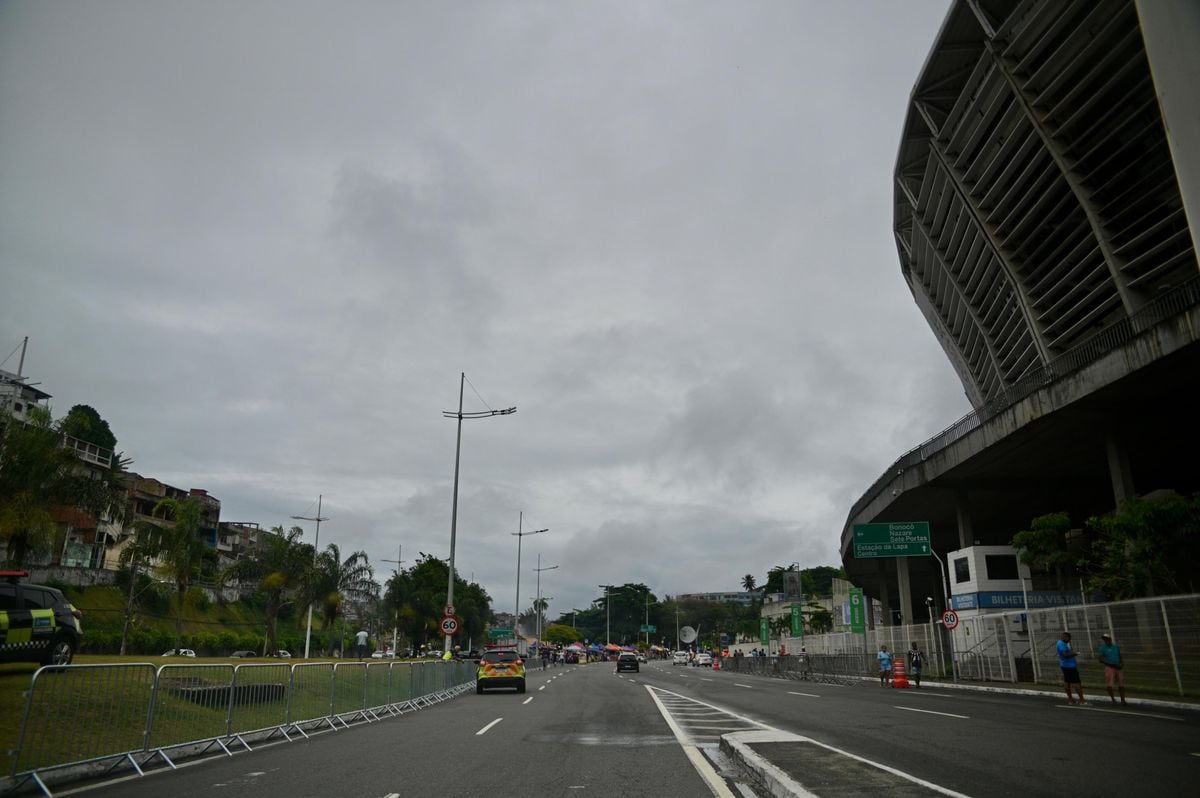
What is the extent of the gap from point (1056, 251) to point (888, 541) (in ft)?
54.2

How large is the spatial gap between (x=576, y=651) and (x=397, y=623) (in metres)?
26.2

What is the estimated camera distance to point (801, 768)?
8.61 metres

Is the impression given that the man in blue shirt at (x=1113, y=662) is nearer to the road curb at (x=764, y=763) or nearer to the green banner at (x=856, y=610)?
the road curb at (x=764, y=763)

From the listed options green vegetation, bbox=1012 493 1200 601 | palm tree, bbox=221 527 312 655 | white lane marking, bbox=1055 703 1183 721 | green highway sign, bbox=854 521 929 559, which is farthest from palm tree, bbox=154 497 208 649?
green vegetation, bbox=1012 493 1200 601

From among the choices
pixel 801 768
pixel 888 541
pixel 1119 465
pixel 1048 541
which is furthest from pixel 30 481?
pixel 1119 465

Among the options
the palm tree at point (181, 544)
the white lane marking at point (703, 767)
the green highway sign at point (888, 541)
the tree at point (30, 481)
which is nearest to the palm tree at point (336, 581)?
the palm tree at point (181, 544)

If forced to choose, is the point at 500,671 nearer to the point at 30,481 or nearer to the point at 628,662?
the point at 30,481

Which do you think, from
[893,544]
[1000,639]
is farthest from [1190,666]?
[893,544]

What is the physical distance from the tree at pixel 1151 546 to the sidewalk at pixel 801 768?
19.6 meters

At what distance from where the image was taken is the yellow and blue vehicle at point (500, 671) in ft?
90.7

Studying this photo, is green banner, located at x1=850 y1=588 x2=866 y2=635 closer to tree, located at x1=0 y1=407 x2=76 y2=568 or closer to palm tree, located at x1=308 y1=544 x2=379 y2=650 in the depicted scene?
palm tree, located at x1=308 y1=544 x2=379 y2=650

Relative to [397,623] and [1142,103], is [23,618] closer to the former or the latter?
[1142,103]

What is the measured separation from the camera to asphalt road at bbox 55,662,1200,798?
320 inches

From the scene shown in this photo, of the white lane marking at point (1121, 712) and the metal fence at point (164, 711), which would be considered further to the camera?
the white lane marking at point (1121, 712)
